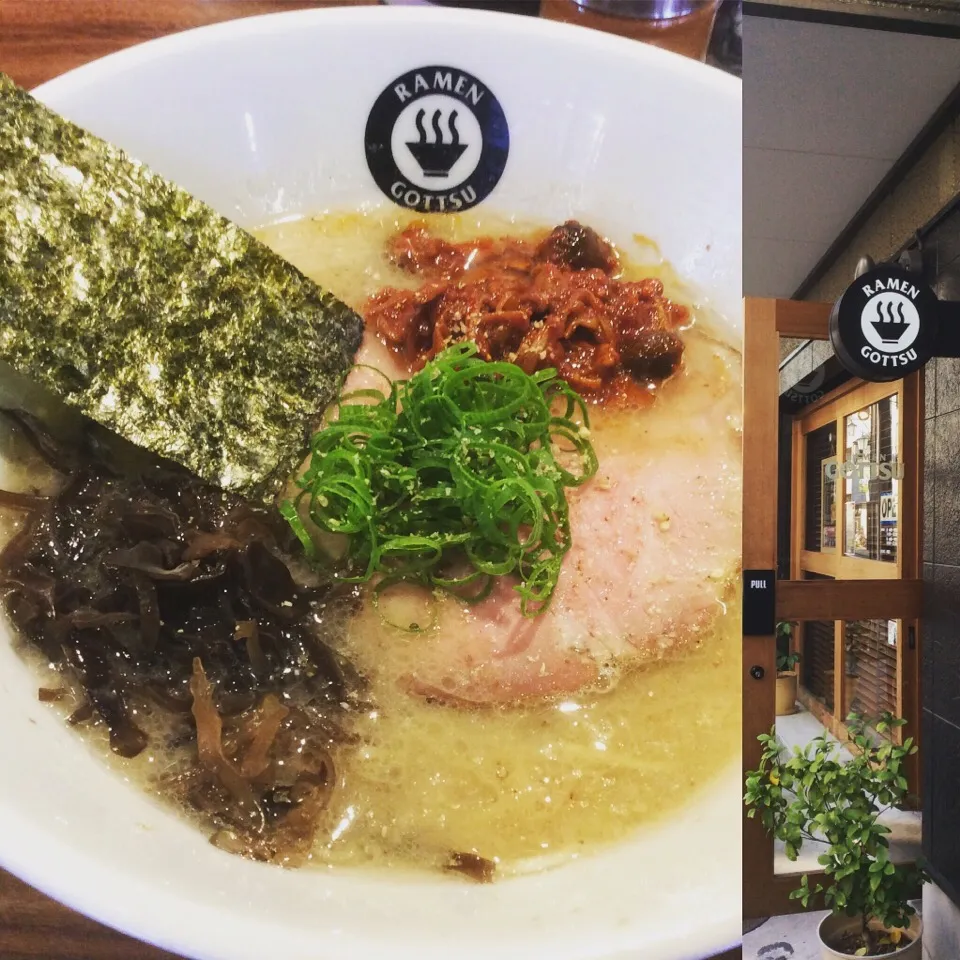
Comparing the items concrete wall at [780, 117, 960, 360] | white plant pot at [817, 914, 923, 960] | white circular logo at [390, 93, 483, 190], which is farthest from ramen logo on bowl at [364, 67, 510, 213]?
white plant pot at [817, 914, 923, 960]

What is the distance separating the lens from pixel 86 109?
0.87m

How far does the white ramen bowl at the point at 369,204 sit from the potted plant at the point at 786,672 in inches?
5.8

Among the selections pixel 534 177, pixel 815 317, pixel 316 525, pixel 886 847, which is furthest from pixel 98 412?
pixel 886 847

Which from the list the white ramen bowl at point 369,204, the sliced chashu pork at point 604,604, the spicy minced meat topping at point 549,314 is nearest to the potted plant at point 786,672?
the white ramen bowl at point 369,204

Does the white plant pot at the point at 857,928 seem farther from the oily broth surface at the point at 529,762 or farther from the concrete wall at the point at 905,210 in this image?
the concrete wall at the point at 905,210

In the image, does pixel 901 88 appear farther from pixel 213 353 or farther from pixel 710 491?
pixel 213 353

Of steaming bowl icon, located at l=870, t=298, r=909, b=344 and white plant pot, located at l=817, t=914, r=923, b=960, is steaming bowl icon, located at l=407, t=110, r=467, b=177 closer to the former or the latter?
steaming bowl icon, located at l=870, t=298, r=909, b=344

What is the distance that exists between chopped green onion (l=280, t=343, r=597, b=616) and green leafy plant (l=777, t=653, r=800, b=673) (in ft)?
0.95

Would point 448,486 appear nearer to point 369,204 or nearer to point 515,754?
point 515,754

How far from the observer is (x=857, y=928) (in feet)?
1.89

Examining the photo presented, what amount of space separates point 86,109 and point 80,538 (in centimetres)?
51

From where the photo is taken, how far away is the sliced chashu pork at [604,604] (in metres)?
0.85


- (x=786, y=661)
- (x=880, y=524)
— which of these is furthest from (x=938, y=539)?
(x=786, y=661)

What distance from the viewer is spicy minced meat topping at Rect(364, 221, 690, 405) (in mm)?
922
